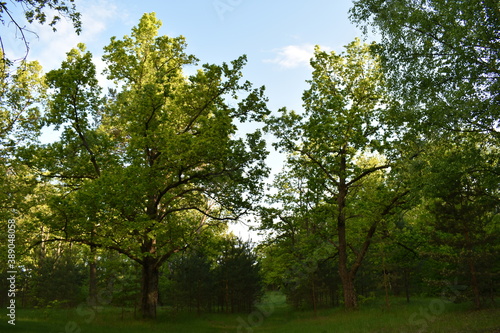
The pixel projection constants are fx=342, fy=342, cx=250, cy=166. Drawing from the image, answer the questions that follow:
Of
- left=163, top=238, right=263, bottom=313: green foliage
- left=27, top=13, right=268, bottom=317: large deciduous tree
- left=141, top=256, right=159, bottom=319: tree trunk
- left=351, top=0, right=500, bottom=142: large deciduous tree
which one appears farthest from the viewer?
left=163, top=238, right=263, bottom=313: green foliage

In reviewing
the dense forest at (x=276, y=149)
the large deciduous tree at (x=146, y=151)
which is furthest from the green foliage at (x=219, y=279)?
the large deciduous tree at (x=146, y=151)

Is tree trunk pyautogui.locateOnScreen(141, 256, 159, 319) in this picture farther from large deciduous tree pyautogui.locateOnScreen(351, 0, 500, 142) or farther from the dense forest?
large deciduous tree pyautogui.locateOnScreen(351, 0, 500, 142)

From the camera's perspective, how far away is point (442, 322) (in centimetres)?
1521

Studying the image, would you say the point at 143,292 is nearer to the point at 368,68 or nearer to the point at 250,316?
the point at 250,316

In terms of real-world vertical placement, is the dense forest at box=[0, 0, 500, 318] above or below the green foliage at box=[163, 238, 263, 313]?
above

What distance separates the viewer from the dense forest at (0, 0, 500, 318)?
1328 cm

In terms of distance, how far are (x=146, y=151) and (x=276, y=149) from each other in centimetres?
857

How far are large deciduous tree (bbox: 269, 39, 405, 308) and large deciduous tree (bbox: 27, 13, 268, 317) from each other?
3819 mm

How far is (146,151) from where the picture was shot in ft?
66.7

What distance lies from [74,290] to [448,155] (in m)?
37.7

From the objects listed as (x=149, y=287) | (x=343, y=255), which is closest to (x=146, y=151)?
(x=149, y=287)

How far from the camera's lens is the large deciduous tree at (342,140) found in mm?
21000

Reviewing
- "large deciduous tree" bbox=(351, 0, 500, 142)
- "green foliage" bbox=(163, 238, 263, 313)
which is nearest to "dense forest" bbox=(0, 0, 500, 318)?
"large deciduous tree" bbox=(351, 0, 500, 142)


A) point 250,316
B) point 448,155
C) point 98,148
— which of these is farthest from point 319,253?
point 98,148
